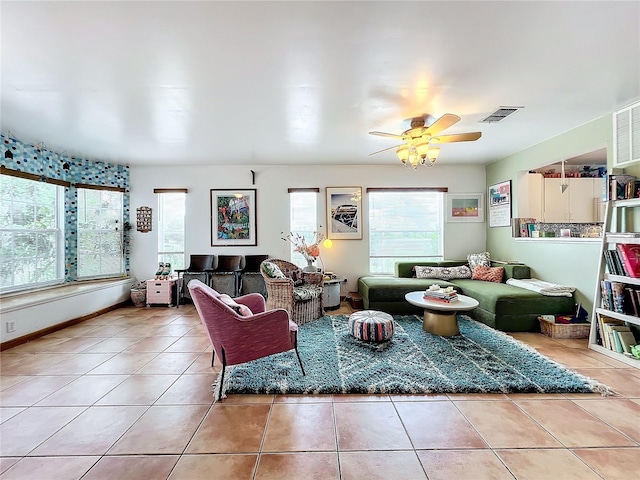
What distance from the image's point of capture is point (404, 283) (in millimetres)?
4512

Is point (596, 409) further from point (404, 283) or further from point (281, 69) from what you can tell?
point (281, 69)

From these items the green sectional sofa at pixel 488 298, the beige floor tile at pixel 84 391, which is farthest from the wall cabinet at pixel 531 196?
the beige floor tile at pixel 84 391

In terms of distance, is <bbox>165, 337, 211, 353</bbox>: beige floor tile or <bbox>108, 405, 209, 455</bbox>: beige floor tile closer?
<bbox>108, 405, 209, 455</bbox>: beige floor tile

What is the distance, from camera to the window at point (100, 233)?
489 centimetres

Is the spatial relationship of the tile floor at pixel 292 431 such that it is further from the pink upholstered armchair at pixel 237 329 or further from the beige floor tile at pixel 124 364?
the pink upholstered armchair at pixel 237 329

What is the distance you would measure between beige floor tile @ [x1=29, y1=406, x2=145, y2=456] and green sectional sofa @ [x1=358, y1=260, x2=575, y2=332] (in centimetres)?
326

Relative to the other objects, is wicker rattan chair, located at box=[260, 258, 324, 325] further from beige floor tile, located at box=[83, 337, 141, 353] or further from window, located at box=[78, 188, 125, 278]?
window, located at box=[78, 188, 125, 278]

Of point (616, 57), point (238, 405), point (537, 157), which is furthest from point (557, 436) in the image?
point (537, 157)

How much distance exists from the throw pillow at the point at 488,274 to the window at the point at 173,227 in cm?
530

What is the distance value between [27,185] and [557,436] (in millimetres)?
6442

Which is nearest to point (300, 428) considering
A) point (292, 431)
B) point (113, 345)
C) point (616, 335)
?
point (292, 431)

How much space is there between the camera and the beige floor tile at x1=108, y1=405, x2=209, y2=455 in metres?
1.74

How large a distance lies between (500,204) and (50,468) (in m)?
6.17

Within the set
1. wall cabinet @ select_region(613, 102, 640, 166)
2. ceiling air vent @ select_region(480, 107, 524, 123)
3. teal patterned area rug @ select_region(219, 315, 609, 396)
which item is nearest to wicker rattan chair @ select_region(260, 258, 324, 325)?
teal patterned area rug @ select_region(219, 315, 609, 396)
